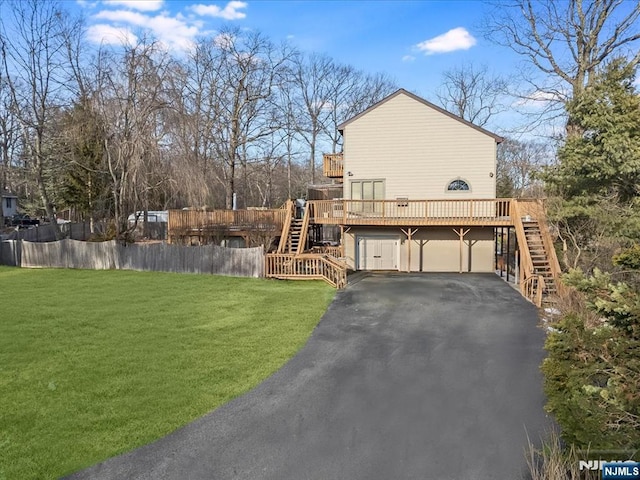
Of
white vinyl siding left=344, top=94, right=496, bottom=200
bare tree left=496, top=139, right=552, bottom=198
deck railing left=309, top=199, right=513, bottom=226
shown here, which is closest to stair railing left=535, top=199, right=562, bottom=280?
deck railing left=309, top=199, right=513, bottom=226

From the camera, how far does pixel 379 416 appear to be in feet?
19.1

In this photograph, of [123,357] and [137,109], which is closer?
[123,357]

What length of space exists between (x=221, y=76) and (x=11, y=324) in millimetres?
26272

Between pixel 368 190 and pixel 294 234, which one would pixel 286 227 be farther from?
pixel 368 190

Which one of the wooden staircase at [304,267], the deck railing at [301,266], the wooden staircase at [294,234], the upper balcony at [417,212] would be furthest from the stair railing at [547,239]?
the wooden staircase at [294,234]

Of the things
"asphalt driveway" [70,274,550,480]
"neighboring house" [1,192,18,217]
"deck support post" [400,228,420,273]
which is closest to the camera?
"asphalt driveway" [70,274,550,480]

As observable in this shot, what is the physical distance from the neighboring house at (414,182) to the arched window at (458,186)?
21 millimetres

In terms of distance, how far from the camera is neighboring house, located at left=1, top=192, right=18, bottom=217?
5294 cm

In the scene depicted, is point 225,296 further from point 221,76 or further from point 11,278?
point 221,76

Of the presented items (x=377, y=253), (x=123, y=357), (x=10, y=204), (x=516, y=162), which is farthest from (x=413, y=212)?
(x=10, y=204)

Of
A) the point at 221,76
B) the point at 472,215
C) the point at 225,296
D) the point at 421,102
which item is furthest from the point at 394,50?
the point at 225,296

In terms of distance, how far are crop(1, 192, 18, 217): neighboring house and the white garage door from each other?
2041 inches

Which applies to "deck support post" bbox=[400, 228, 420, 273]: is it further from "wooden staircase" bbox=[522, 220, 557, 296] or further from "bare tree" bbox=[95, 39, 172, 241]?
"bare tree" bbox=[95, 39, 172, 241]

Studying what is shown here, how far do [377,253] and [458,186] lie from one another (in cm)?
461
